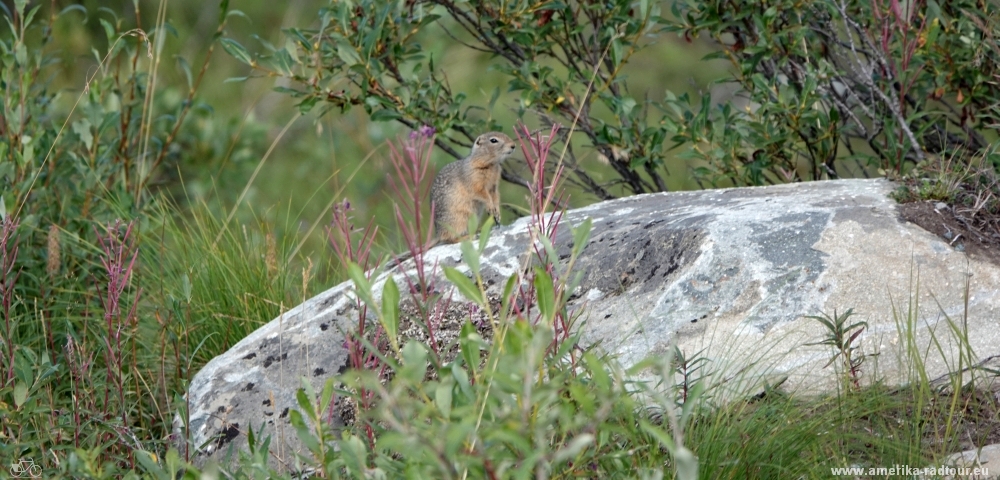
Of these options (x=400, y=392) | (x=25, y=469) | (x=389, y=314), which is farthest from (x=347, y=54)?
(x=400, y=392)

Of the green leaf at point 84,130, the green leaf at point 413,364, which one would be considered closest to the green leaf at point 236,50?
the green leaf at point 84,130

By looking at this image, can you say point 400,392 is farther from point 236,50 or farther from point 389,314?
point 236,50

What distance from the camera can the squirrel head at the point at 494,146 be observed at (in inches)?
204

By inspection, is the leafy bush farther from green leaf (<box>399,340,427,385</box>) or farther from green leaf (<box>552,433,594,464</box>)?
green leaf (<box>552,433,594,464</box>)

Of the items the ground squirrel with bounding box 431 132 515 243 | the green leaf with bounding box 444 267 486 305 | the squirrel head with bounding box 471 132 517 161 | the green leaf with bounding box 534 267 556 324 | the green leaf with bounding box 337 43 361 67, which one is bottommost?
the ground squirrel with bounding box 431 132 515 243

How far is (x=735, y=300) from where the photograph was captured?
3164 millimetres

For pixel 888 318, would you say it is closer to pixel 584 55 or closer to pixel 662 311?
pixel 662 311

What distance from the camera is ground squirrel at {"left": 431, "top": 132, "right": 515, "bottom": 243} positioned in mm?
5199

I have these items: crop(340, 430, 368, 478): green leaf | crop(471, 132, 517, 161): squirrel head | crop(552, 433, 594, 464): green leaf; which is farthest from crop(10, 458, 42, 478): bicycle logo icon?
crop(471, 132, 517, 161): squirrel head

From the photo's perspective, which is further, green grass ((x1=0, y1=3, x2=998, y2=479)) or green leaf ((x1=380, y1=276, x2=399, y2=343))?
green leaf ((x1=380, y1=276, x2=399, y2=343))

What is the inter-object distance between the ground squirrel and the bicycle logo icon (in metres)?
2.66

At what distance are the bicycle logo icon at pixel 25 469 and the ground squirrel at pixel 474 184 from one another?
2.66m

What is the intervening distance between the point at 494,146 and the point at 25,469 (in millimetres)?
3057

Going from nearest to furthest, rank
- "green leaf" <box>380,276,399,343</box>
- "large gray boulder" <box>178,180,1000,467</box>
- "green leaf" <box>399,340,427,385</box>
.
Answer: "green leaf" <box>399,340,427,385</box>, "green leaf" <box>380,276,399,343</box>, "large gray boulder" <box>178,180,1000,467</box>
